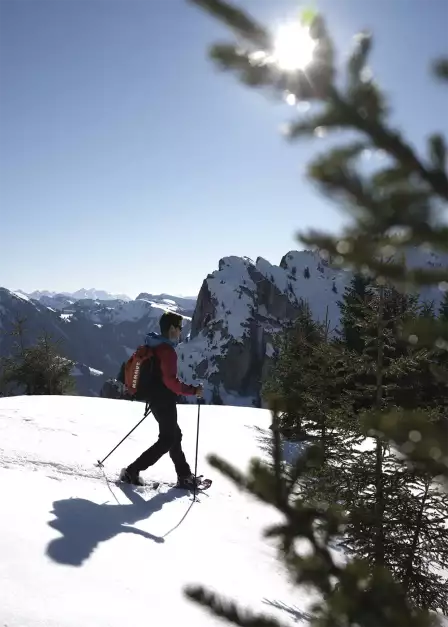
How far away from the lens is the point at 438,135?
3.30ft

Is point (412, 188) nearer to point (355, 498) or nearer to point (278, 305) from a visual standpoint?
point (355, 498)

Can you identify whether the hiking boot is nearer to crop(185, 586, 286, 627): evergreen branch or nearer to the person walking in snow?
the person walking in snow

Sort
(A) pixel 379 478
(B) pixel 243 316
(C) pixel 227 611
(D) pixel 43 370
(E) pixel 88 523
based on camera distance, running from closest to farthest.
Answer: (C) pixel 227 611
(E) pixel 88 523
(A) pixel 379 478
(D) pixel 43 370
(B) pixel 243 316

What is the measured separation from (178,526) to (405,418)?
4883mm

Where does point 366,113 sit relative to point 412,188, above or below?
above

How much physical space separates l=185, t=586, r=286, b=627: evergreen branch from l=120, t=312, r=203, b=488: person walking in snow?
5.07 m

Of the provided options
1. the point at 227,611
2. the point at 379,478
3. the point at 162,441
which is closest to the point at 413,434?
the point at 227,611

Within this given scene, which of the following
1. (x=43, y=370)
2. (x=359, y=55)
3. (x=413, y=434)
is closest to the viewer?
(x=359, y=55)

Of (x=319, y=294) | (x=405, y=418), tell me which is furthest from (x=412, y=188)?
(x=319, y=294)

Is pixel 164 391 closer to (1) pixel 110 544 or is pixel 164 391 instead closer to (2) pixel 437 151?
(1) pixel 110 544

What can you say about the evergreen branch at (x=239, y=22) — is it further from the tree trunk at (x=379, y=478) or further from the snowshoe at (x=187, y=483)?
the snowshoe at (x=187, y=483)

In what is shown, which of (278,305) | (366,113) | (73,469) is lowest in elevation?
(73,469)

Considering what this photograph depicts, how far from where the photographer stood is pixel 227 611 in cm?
125

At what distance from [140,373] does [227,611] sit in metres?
5.35
